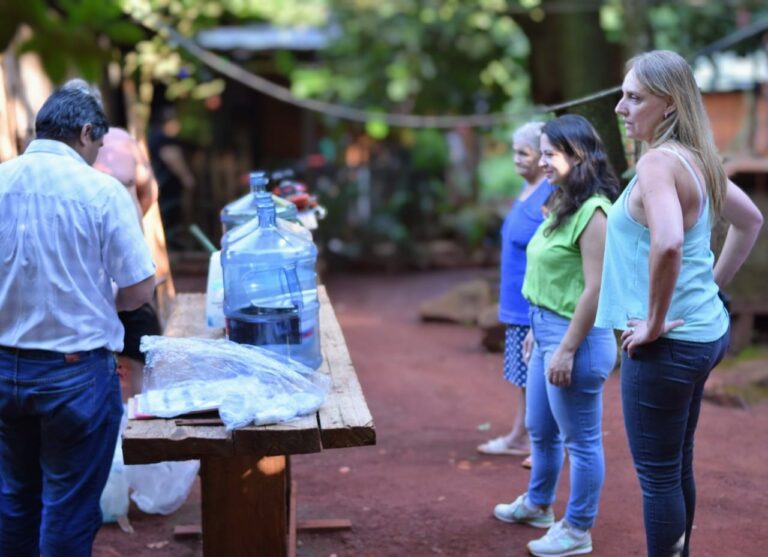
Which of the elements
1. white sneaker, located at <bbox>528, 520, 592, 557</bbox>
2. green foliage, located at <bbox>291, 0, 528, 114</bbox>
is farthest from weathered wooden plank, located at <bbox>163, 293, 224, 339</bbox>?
green foliage, located at <bbox>291, 0, 528, 114</bbox>

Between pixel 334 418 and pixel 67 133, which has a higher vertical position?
pixel 67 133

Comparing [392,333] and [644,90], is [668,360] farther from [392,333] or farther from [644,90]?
[392,333]

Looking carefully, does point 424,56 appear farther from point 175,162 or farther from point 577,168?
point 577,168

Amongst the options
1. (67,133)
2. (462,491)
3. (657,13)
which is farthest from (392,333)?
(657,13)

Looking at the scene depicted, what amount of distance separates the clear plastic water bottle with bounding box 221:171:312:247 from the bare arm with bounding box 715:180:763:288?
158 cm

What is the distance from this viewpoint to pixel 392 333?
10039 millimetres

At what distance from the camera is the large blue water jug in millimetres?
3527

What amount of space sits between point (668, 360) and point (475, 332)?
6.80 m

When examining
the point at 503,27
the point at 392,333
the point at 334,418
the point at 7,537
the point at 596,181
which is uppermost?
the point at 503,27

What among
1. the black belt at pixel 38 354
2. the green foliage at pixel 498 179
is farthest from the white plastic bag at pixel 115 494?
the green foliage at pixel 498 179

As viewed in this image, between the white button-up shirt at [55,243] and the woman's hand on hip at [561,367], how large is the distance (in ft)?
5.31

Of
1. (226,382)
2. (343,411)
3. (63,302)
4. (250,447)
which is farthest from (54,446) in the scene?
(343,411)

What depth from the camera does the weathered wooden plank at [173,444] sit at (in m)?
2.90

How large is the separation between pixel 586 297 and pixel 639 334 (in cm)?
63
